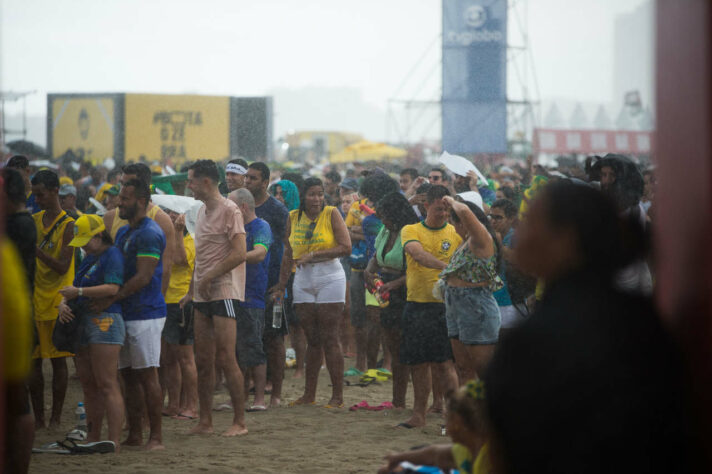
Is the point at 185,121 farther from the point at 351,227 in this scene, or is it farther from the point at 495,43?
the point at 351,227

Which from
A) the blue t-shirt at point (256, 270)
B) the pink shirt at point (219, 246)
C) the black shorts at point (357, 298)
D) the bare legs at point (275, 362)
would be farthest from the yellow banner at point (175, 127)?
the pink shirt at point (219, 246)

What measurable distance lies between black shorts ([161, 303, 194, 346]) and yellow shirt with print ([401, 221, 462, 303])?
1.82 m

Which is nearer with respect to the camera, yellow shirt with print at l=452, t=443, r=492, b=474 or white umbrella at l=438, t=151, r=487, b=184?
yellow shirt with print at l=452, t=443, r=492, b=474

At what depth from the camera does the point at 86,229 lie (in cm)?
627

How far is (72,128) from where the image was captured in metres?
32.1

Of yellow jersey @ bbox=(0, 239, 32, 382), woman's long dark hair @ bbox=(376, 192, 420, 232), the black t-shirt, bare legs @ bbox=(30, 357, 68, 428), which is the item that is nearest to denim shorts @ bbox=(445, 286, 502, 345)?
woman's long dark hair @ bbox=(376, 192, 420, 232)

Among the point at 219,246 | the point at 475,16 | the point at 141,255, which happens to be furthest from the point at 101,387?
A: the point at 475,16

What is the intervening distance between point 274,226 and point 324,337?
1.12 m

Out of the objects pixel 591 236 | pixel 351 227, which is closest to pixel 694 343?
pixel 591 236

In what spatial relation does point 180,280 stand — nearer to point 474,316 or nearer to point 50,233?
point 50,233

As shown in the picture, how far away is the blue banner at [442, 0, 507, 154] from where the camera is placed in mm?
29328

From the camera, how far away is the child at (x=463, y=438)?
3.80 m

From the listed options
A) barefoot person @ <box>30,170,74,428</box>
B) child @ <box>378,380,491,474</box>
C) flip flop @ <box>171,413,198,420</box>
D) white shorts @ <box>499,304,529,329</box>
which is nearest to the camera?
child @ <box>378,380,491,474</box>

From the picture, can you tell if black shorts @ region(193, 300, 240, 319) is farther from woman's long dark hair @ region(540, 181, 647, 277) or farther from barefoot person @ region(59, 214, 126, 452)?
woman's long dark hair @ region(540, 181, 647, 277)
